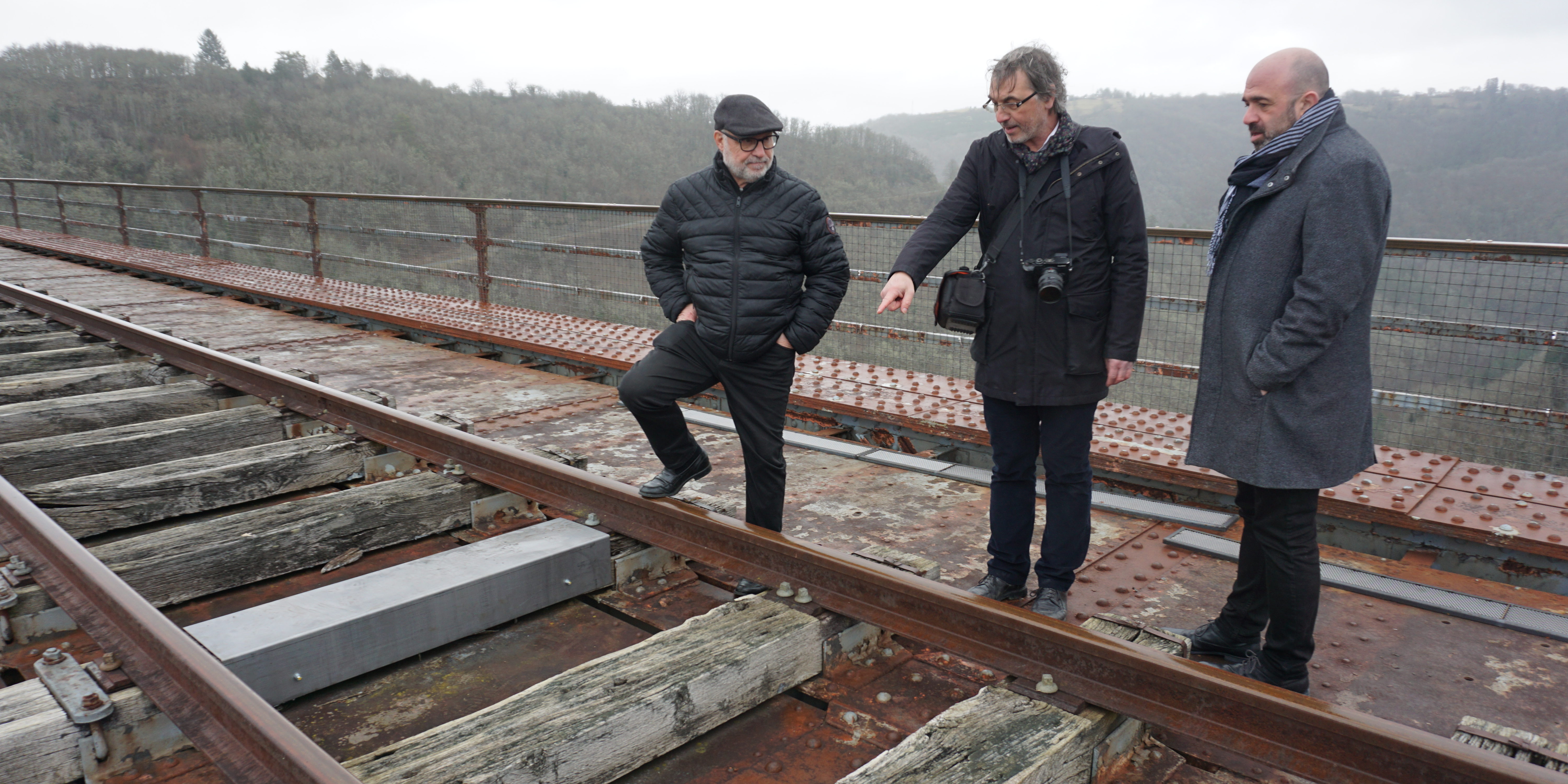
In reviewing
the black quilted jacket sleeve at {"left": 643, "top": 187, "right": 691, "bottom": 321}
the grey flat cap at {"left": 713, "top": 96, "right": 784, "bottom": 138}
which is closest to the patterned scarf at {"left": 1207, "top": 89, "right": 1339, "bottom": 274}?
the grey flat cap at {"left": 713, "top": 96, "right": 784, "bottom": 138}

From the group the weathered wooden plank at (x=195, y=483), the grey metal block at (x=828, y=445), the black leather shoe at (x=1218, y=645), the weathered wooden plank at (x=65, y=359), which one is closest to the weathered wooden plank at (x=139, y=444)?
the weathered wooden plank at (x=195, y=483)

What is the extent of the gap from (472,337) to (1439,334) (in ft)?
21.0

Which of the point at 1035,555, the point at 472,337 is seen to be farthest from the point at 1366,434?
the point at 472,337

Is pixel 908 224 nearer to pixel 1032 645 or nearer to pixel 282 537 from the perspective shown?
pixel 1032 645

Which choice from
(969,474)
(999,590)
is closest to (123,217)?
(969,474)

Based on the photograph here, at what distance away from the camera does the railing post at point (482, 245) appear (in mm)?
8375

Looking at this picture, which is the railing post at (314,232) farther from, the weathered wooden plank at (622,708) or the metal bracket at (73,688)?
the weathered wooden plank at (622,708)

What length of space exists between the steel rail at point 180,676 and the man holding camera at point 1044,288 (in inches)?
67.2

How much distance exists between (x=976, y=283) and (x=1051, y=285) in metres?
0.25

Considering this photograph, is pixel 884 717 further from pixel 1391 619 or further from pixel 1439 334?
pixel 1439 334

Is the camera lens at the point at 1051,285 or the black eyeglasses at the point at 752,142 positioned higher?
the black eyeglasses at the point at 752,142

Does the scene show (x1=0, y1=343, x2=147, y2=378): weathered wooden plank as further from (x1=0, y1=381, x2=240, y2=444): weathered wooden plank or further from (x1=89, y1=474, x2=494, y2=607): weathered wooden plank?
(x1=89, y1=474, x2=494, y2=607): weathered wooden plank

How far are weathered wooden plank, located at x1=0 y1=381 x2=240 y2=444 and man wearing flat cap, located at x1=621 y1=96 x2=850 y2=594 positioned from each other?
2.94 metres

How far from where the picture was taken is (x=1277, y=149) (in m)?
2.33
